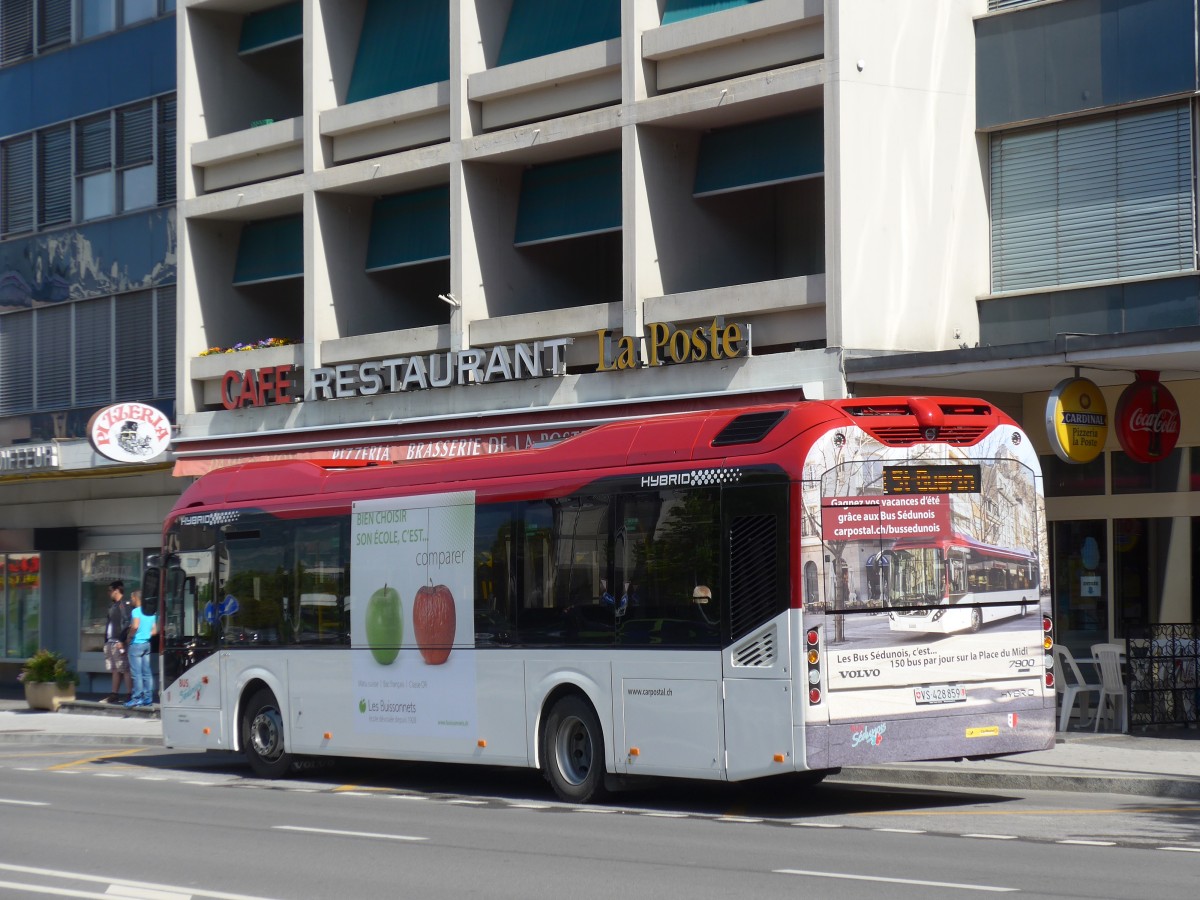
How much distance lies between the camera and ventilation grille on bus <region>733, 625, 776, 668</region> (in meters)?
13.2

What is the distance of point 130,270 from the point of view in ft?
103

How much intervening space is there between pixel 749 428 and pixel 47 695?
19.0 m

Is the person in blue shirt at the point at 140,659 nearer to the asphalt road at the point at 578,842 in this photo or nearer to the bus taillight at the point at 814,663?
the asphalt road at the point at 578,842

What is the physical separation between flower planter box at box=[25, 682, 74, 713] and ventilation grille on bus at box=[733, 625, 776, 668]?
61.3ft

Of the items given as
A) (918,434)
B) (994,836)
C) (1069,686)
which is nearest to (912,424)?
(918,434)

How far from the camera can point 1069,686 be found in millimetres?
19281

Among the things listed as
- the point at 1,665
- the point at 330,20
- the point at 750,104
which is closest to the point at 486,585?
the point at 750,104

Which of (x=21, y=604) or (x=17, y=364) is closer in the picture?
(x=17, y=364)

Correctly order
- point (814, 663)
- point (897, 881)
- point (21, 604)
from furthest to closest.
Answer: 1. point (21, 604)
2. point (814, 663)
3. point (897, 881)

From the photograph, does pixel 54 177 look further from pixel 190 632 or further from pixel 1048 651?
pixel 1048 651

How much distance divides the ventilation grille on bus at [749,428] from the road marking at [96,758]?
10260mm

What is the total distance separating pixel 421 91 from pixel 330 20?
2.92 m

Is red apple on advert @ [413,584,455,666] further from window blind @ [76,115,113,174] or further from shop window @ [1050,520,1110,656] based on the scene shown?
window blind @ [76,115,113,174]

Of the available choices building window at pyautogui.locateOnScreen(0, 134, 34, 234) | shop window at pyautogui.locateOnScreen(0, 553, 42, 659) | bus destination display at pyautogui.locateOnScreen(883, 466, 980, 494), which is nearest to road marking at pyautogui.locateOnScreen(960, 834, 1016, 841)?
bus destination display at pyautogui.locateOnScreen(883, 466, 980, 494)
